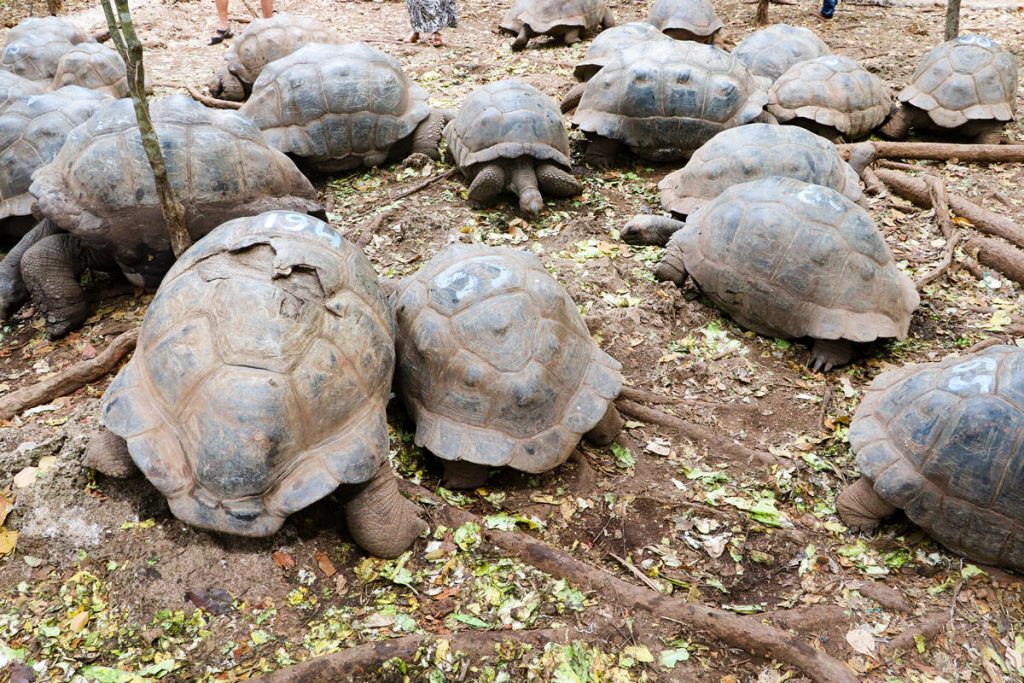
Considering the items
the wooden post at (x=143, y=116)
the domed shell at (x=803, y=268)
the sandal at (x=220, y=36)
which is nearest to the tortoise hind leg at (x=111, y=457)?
the wooden post at (x=143, y=116)

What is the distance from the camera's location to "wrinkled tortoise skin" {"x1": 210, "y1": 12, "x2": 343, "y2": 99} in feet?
28.5

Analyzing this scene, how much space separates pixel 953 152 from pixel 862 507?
18.8ft

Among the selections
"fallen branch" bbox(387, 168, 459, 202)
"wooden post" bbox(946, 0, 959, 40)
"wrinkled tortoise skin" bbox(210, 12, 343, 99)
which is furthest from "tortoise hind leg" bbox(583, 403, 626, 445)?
"wooden post" bbox(946, 0, 959, 40)

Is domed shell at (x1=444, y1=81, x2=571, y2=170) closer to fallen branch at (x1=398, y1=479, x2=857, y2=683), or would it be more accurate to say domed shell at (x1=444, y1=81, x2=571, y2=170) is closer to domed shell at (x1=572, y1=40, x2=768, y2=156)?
domed shell at (x1=572, y1=40, x2=768, y2=156)

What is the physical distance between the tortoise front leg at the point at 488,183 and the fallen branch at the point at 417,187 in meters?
0.63

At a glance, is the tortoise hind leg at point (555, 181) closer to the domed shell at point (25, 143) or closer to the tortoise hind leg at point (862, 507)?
the tortoise hind leg at point (862, 507)

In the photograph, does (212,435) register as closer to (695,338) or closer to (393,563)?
(393,563)

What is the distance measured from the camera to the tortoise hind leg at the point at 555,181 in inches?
258

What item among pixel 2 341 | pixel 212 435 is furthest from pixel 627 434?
pixel 2 341

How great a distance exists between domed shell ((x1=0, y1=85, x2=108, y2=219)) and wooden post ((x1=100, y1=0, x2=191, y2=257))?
2.07 m

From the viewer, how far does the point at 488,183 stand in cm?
643

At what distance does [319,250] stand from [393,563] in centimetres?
160

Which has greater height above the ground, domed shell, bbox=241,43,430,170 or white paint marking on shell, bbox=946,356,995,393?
domed shell, bbox=241,43,430,170

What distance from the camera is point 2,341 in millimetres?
5098
